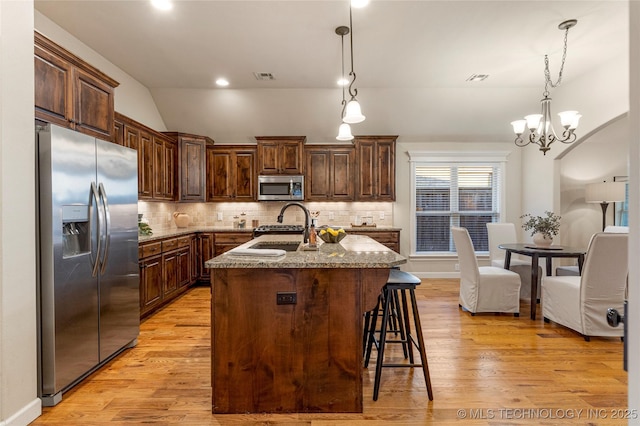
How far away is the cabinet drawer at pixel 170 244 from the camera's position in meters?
4.31

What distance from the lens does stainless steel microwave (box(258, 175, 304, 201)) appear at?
580 centimetres

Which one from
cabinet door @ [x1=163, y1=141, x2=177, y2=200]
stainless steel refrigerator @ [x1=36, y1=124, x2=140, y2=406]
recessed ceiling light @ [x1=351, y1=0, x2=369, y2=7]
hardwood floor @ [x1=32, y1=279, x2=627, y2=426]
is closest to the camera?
hardwood floor @ [x1=32, y1=279, x2=627, y2=426]

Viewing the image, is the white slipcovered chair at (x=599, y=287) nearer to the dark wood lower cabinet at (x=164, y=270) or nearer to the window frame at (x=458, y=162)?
the window frame at (x=458, y=162)

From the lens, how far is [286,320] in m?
2.07

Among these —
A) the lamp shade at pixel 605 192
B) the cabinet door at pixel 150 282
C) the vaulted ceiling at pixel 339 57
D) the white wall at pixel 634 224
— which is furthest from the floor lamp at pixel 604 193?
the cabinet door at pixel 150 282

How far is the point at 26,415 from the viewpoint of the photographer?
78.4 inches

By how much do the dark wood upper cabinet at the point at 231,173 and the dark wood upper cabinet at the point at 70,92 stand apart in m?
2.81

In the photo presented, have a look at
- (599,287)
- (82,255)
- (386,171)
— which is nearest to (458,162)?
(386,171)

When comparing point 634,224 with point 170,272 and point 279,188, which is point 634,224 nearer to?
point 170,272

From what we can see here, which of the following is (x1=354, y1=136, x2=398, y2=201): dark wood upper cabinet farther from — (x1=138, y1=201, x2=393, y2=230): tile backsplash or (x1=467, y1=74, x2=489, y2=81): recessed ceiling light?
(x1=467, y1=74, x2=489, y2=81): recessed ceiling light

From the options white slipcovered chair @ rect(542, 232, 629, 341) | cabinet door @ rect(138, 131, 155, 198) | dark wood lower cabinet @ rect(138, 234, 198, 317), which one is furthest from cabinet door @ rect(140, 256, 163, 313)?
white slipcovered chair @ rect(542, 232, 629, 341)

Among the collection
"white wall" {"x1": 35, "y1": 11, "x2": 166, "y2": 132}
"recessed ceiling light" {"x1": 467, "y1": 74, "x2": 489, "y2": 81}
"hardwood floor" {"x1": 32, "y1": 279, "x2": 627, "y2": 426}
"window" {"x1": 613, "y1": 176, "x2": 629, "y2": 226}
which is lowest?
"hardwood floor" {"x1": 32, "y1": 279, "x2": 627, "y2": 426}

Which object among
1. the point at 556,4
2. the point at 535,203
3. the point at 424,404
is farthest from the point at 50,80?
the point at 535,203

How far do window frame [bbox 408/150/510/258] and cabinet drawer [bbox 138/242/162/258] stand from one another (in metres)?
4.21
